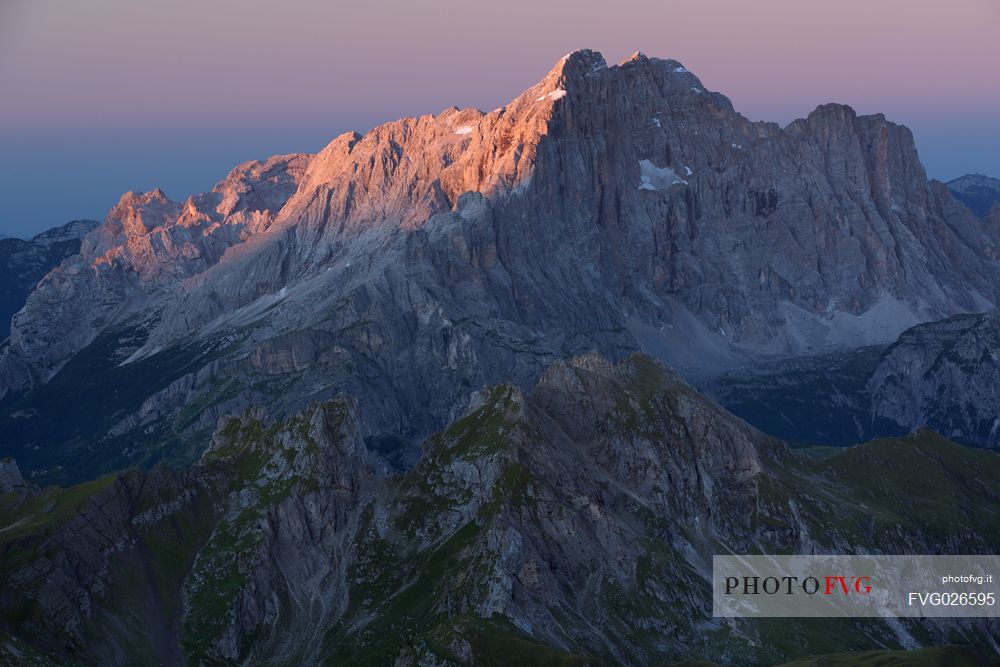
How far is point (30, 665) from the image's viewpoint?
19425 cm
